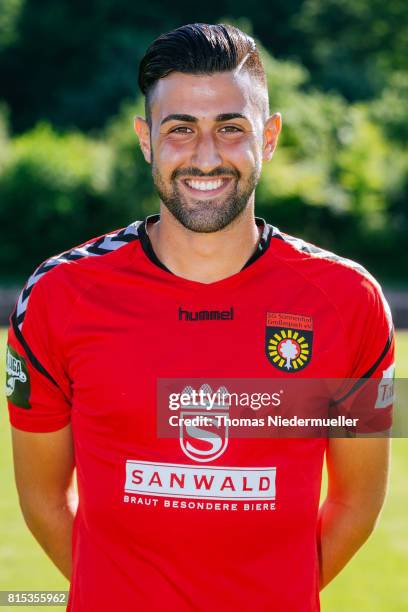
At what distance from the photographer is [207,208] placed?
8.05ft

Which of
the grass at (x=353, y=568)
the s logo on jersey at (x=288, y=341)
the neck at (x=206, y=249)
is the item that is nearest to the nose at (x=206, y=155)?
the neck at (x=206, y=249)

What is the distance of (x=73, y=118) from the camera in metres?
40.6

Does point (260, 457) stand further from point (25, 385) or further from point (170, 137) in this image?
point (170, 137)

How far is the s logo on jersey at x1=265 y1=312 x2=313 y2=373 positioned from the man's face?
28 centimetres

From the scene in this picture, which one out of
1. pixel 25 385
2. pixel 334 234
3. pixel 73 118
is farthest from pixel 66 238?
pixel 25 385

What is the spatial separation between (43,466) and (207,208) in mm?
824

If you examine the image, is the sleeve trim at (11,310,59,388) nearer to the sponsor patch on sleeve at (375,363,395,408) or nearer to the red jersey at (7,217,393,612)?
the red jersey at (7,217,393,612)

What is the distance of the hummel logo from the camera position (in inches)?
96.7

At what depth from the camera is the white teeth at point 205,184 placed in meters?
2.42

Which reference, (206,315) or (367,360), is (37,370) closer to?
(206,315)

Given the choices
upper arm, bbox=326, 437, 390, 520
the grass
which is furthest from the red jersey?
the grass

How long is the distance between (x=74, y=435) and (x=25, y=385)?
0.60 feet

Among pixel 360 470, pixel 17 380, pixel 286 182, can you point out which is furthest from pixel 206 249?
pixel 286 182

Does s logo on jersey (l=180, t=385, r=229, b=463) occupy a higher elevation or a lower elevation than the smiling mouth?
lower
